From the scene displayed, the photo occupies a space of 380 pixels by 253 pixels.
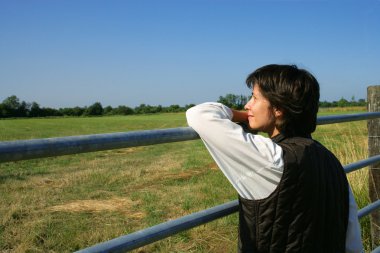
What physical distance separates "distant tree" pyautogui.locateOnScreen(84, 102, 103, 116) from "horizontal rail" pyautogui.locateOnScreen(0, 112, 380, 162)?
9062cm

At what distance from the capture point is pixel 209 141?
1.46 m

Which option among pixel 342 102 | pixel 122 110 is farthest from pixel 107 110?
pixel 342 102

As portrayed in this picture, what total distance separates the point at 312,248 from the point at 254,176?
326 millimetres

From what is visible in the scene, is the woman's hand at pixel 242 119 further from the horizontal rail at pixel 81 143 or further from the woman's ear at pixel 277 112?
the horizontal rail at pixel 81 143

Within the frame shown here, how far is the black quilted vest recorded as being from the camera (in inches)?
53.6

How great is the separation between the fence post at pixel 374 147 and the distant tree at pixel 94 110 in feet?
292

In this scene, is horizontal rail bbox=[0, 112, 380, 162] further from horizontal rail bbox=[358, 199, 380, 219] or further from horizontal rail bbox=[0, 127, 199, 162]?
horizontal rail bbox=[358, 199, 380, 219]

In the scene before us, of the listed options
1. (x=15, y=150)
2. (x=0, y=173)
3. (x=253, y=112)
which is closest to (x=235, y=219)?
(x=253, y=112)

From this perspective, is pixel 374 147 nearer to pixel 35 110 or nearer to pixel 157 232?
pixel 157 232

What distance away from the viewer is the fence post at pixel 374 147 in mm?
3178

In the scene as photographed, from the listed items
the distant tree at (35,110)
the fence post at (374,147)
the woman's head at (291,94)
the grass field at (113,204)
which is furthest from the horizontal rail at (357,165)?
the distant tree at (35,110)

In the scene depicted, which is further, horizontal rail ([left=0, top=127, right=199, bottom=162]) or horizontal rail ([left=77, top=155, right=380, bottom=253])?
horizontal rail ([left=77, top=155, right=380, bottom=253])

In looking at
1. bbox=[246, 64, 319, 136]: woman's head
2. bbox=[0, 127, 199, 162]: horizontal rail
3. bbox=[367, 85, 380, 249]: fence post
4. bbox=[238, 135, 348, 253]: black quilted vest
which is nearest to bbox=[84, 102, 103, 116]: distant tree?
bbox=[367, 85, 380, 249]: fence post

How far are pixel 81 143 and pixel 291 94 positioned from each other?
2.82ft
